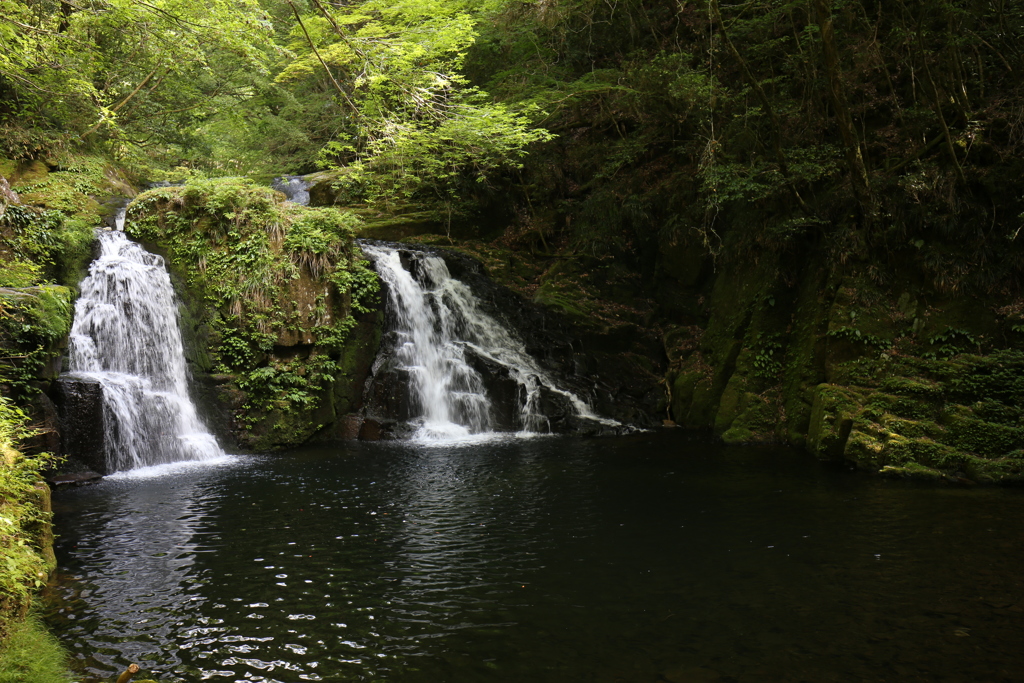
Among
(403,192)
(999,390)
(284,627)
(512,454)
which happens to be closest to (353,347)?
(512,454)

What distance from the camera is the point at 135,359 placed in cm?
1038

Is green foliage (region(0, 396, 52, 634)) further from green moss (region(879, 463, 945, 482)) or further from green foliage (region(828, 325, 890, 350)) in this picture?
green foliage (region(828, 325, 890, 350))

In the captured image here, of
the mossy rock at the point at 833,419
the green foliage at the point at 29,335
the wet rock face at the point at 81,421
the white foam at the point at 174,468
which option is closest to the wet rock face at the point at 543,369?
the white foam at the point at 174,468

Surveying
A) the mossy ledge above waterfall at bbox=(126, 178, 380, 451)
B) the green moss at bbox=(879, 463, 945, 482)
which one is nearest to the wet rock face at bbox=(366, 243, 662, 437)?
the mossy ledge above waterfall at bbox=(126, 178, 380, 451)

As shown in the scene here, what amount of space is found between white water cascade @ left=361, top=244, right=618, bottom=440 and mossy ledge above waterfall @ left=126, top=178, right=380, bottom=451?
79cm

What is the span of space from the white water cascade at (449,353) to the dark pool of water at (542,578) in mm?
3511

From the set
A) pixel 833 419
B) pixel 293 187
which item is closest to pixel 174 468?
pixel 833 419

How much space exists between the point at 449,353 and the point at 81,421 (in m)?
6.36

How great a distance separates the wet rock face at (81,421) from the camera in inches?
346

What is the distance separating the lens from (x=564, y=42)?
1524 centimetres

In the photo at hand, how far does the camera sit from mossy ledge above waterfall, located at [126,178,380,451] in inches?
436

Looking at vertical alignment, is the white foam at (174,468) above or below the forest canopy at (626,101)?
below

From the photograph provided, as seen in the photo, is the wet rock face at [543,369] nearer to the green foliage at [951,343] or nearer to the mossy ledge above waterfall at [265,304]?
the mossy ledge above waterfall at [265,304]

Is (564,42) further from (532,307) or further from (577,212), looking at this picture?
(532,307)
